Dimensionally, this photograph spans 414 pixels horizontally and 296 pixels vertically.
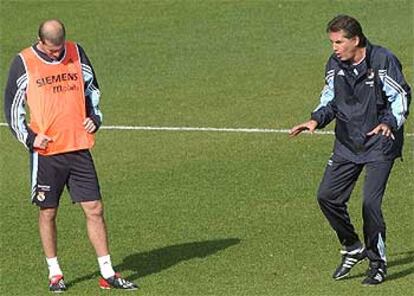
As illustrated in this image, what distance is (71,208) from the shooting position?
1486 cm

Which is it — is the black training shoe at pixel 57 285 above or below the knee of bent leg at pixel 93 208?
below

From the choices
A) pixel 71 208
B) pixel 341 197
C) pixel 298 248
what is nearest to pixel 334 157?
pixel 341 197

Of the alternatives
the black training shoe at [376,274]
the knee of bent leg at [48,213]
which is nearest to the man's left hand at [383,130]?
the black training shoe at [376,274]

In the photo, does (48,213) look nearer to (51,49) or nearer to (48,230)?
(48,230)

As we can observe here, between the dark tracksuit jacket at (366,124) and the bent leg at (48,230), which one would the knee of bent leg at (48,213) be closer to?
the bent leg at (48,230)

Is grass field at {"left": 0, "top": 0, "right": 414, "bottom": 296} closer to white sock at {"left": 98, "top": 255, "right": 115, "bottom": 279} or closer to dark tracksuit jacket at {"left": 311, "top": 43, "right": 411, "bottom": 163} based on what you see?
white sock at {"left": 98, "top": 255, "right": 115, "bottom": 279}

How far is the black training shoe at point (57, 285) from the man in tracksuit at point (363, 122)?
2.33m

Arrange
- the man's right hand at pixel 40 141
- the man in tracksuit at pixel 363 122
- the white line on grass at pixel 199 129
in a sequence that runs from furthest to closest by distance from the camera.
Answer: the white line on grass at pixel 199 129 < the man's right hand at pixel 40 141 < the man in tracksuit at pixel 363 122

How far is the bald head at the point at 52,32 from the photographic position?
11.7 metres

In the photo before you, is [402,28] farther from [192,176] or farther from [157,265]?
[157,265]

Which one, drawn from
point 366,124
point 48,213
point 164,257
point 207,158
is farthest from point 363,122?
point 207,158

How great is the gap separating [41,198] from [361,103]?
2.82 meters

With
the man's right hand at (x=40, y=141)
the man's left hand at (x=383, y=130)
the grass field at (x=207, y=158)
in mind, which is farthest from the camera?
the grass field at (x=207, y=158)

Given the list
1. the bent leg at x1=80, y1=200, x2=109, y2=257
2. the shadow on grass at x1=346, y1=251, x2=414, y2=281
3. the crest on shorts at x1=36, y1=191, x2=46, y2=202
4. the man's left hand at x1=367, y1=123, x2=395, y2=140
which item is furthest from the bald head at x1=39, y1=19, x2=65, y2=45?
the shadow on grass at x1=346, y1=251, x2=414, y2=281
